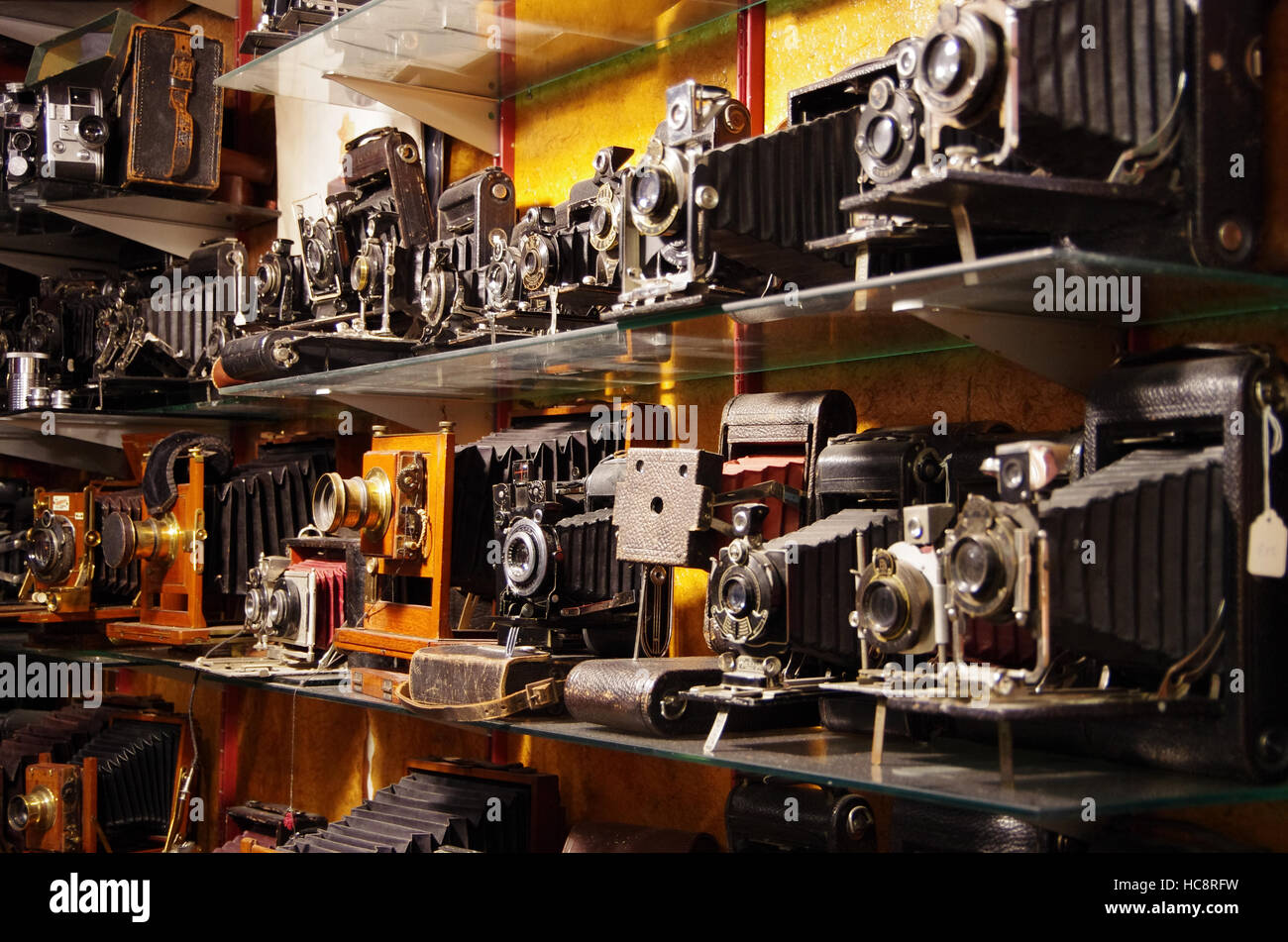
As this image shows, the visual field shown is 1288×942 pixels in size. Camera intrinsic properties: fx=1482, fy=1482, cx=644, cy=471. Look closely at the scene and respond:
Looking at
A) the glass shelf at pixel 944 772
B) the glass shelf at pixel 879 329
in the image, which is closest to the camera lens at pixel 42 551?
the glass shelf at pixel 879 329

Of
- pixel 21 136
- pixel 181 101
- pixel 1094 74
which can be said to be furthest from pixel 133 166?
pixel 1094 74

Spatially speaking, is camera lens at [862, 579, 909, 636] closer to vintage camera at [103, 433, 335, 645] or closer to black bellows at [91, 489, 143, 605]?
vintage camera at [103, 433, 335, 645]

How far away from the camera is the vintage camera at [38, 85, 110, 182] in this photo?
434 cm

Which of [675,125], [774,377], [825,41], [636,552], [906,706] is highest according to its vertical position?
[825,41]

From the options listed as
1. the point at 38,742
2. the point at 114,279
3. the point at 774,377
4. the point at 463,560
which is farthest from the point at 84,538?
the point at 774,377

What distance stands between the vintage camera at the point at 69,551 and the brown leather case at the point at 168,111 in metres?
0.95

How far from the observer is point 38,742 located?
454 cm

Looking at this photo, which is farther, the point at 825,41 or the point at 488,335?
the point at 488,335

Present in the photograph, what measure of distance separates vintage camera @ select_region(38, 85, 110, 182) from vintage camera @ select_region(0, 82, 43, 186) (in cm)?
5

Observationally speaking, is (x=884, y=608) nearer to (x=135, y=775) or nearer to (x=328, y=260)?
(x=328, y=260)

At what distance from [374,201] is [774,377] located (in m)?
1.24

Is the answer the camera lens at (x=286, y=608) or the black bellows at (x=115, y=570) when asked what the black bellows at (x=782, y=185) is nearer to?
the camera lens at (x=286, y=608)

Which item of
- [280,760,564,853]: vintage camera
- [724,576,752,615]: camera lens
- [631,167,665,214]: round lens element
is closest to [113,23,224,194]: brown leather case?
[280,760,564,853]: vintage camera
